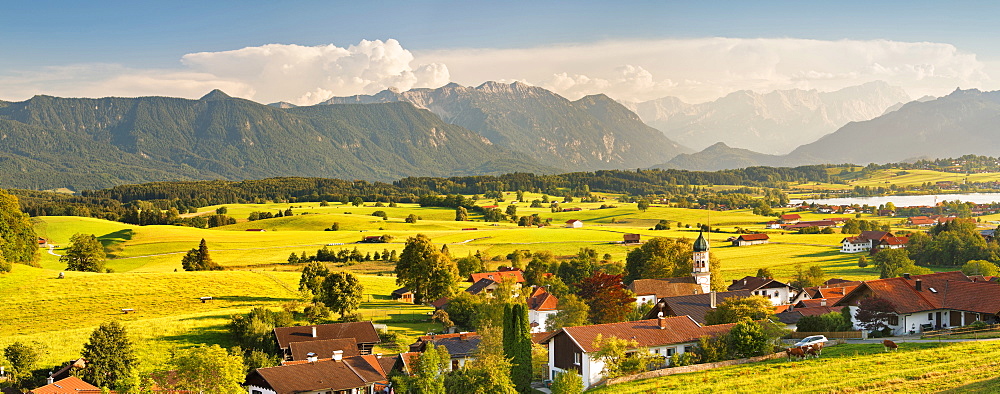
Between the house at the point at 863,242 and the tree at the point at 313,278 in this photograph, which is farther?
the house at the point at 863,242

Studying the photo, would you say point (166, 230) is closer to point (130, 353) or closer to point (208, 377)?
point (130, 353)

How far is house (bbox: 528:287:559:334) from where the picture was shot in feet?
224

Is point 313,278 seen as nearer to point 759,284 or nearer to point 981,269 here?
point 759,284

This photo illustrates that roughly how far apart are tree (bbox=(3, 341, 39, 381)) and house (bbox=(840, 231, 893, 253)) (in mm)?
96948

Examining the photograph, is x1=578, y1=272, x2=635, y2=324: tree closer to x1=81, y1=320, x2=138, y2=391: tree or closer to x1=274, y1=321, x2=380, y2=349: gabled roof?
x1=274, y1=321, x2=380, y2=349: gabled roof

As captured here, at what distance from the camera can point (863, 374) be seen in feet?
112

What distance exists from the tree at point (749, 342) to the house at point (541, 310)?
2384cm

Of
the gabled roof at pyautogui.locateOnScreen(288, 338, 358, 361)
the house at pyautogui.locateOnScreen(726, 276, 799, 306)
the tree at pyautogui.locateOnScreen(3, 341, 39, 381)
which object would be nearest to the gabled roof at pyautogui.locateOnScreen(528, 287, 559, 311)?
the house at pyautogui.locateOnScreen(726, 276, 799, 306)

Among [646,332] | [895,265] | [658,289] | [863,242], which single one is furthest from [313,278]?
[863,242]

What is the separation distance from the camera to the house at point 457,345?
169ft

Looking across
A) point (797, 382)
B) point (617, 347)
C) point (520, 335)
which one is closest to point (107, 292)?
point (520, 335)

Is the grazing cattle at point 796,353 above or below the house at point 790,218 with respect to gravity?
below

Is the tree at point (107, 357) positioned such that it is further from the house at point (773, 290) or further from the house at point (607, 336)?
the house at point (773, 290)

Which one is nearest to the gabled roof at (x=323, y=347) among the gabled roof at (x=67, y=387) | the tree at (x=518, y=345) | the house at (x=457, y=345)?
the house at (x=457, y=345)
